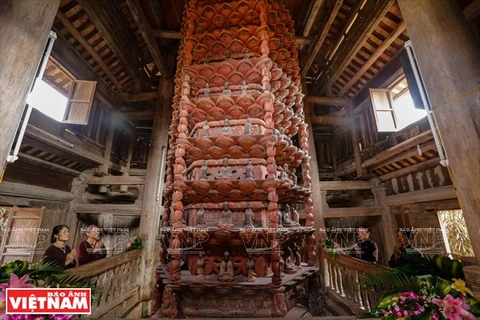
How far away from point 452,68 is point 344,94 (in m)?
7.09

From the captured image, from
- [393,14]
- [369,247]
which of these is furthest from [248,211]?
[393,14]

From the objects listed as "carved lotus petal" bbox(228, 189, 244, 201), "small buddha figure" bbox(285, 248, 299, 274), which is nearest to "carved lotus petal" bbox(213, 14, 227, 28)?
"carved lotus petal" bbox(228, 189, 244, 201)

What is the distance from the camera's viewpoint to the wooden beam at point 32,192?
5.01 m

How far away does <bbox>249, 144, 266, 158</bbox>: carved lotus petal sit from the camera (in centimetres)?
430

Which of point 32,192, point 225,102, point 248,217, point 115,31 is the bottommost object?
point 248,217

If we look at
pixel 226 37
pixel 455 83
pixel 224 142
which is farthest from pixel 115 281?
pixel 455 83

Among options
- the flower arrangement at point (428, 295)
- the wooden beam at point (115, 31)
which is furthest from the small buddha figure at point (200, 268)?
the wooden beam at point (115, 31)

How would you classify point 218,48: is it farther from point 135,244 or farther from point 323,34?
point 135,244

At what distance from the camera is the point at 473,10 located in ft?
11.7

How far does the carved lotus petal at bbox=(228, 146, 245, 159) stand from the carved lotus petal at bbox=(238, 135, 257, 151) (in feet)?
0.32

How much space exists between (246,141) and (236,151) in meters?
0.35

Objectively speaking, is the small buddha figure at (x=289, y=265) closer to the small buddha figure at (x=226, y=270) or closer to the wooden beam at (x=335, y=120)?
the small buddha figure at (x=226, y=270)

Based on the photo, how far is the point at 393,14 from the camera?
5.85 metres

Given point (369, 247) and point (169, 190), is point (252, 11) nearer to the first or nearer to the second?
point (169, 190)
